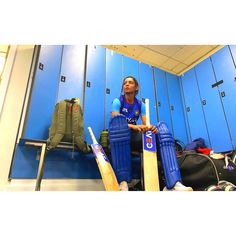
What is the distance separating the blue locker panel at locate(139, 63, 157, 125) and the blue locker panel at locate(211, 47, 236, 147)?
1.10m

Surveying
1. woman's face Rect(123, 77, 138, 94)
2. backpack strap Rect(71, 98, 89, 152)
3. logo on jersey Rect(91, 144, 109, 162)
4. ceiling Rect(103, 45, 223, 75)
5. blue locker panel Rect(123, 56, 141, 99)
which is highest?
ceiling Rect(103, 45, 223, 75)

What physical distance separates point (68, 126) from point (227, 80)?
260 centimetres

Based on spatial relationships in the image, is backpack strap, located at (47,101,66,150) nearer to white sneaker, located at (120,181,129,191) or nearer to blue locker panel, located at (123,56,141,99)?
white sneaker, located at (120,181,129,191)

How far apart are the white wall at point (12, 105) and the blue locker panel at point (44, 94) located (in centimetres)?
11

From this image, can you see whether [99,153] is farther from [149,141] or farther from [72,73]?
[72,73]

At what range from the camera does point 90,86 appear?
252 cm

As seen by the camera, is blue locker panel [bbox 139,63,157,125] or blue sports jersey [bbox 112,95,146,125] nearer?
blue sports jersey [bbox 112,95,146,125]

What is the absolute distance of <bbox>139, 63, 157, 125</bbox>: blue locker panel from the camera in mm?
3047

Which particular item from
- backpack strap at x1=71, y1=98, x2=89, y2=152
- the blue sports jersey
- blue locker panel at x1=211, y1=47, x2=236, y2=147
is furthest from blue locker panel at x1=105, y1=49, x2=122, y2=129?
blue locker panel at x1=211, y1=47, x2=236, y2=147

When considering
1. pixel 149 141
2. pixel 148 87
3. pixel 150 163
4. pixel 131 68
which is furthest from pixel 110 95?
pixel 150 163

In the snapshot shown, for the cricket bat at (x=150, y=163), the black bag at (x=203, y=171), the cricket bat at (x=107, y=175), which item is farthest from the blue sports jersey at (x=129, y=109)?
the black bag at (x=203, y=171)

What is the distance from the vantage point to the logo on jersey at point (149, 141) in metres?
1.65
